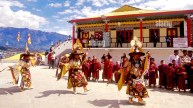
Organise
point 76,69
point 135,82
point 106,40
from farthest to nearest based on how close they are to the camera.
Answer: point 106,40 → point 76,69 → point 135,82

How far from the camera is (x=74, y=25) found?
28.6m

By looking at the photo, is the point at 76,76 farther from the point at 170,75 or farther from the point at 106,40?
the point at 106,40

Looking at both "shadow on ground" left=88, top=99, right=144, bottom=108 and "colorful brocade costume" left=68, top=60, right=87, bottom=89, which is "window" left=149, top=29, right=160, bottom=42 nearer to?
"colorful brocade costume" left=68, top=60, right=87, bottom=89

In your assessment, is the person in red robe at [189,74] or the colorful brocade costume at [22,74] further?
the colorful brocade costume at [22,74]

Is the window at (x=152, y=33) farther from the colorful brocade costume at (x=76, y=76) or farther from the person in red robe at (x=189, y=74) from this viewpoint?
the colorful brocade costume at (x=76, y=76)

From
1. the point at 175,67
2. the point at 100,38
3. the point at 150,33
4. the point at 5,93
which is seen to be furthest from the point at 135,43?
the point at 100,38

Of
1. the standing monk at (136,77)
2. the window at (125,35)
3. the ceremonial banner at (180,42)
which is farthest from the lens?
the window at (125,35)

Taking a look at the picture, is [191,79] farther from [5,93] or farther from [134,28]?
[134,28]

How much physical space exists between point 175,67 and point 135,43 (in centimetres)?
362

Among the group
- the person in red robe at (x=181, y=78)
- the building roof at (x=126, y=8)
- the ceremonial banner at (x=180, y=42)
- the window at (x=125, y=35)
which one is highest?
the building roof at (x=126, y=8)

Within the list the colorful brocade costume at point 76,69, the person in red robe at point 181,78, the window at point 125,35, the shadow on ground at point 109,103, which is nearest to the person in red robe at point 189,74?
the person in red robe at point 181,78

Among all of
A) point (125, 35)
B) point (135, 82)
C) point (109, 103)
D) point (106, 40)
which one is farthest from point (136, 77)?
point (125, 35)

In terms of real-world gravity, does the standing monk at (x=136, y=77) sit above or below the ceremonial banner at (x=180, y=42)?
below

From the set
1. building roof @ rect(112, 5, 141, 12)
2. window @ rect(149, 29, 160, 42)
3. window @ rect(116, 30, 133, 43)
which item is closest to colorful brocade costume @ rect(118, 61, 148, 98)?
window @ rect(149, 29, 160, 42)
